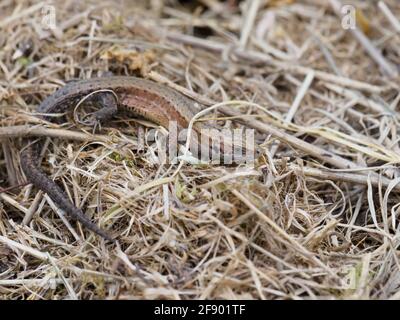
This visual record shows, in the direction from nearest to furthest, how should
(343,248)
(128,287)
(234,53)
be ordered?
(128,287) < (343,248) < (234,53)

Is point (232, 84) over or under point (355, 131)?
over

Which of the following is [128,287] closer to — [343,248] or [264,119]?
[343,248]

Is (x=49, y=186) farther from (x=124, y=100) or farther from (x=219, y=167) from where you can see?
(x=219, y=167)

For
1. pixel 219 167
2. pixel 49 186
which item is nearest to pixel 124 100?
pixel 49 186

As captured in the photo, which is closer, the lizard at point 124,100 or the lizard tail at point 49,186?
the lizard tail at point 49,186

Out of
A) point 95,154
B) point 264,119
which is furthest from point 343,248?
point 95,154

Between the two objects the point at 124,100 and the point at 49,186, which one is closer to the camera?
the point at 49,186
